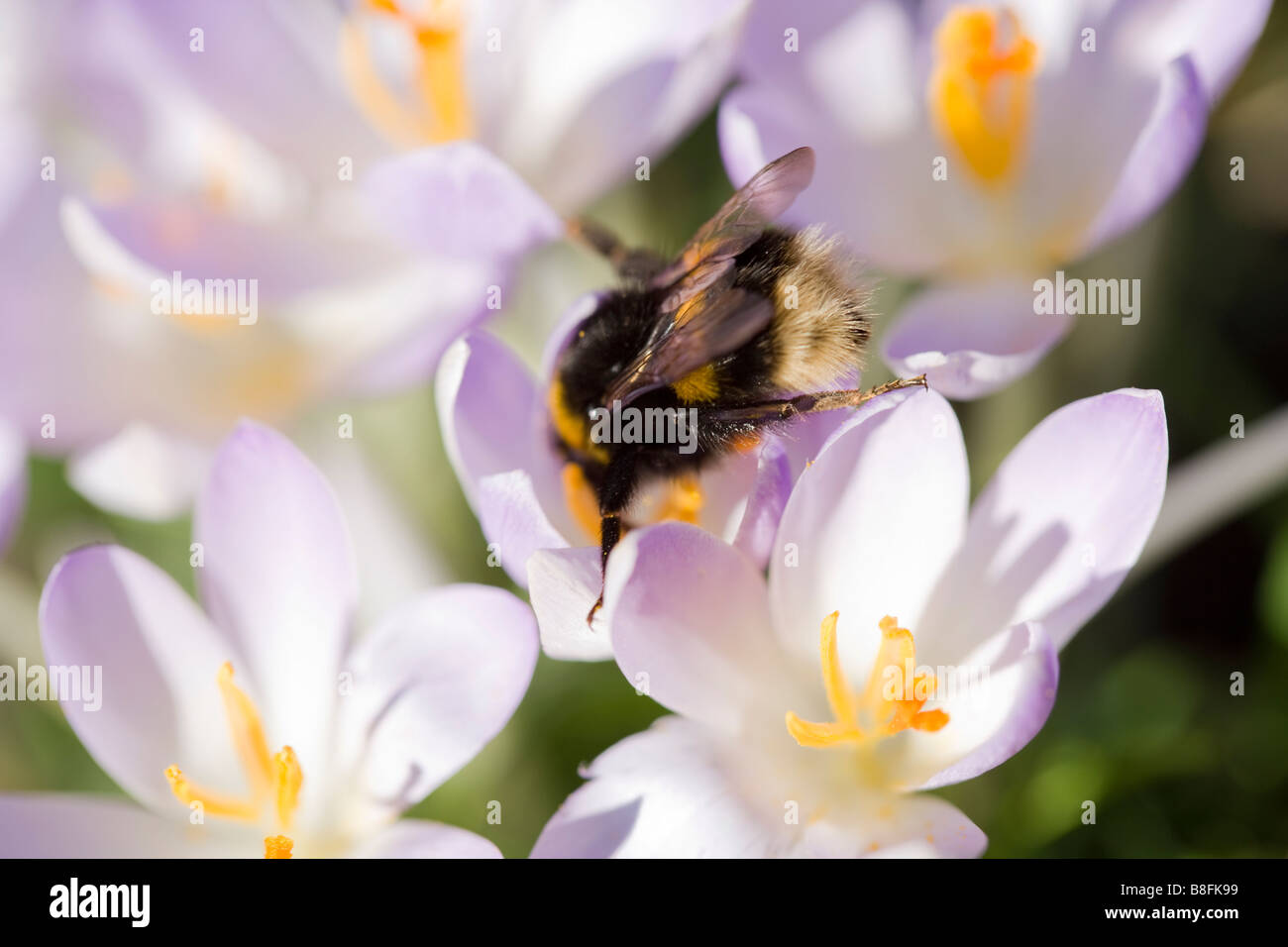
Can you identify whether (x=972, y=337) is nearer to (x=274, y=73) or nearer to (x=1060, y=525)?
(x=1060, y=525)

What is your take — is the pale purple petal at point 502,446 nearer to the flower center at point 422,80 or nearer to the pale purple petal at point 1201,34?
the flower center at point 422,80

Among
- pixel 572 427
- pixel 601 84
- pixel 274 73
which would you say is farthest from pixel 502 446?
pixel 274 73

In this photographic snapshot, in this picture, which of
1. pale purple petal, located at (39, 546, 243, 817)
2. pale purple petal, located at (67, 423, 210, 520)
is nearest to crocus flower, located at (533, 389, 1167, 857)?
pale purple petal, located at (39, 546, 243, 817)

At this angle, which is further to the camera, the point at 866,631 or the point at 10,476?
the point at 10,476

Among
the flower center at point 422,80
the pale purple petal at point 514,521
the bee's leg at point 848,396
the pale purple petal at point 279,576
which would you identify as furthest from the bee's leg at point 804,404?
the flower center at point 422,80
